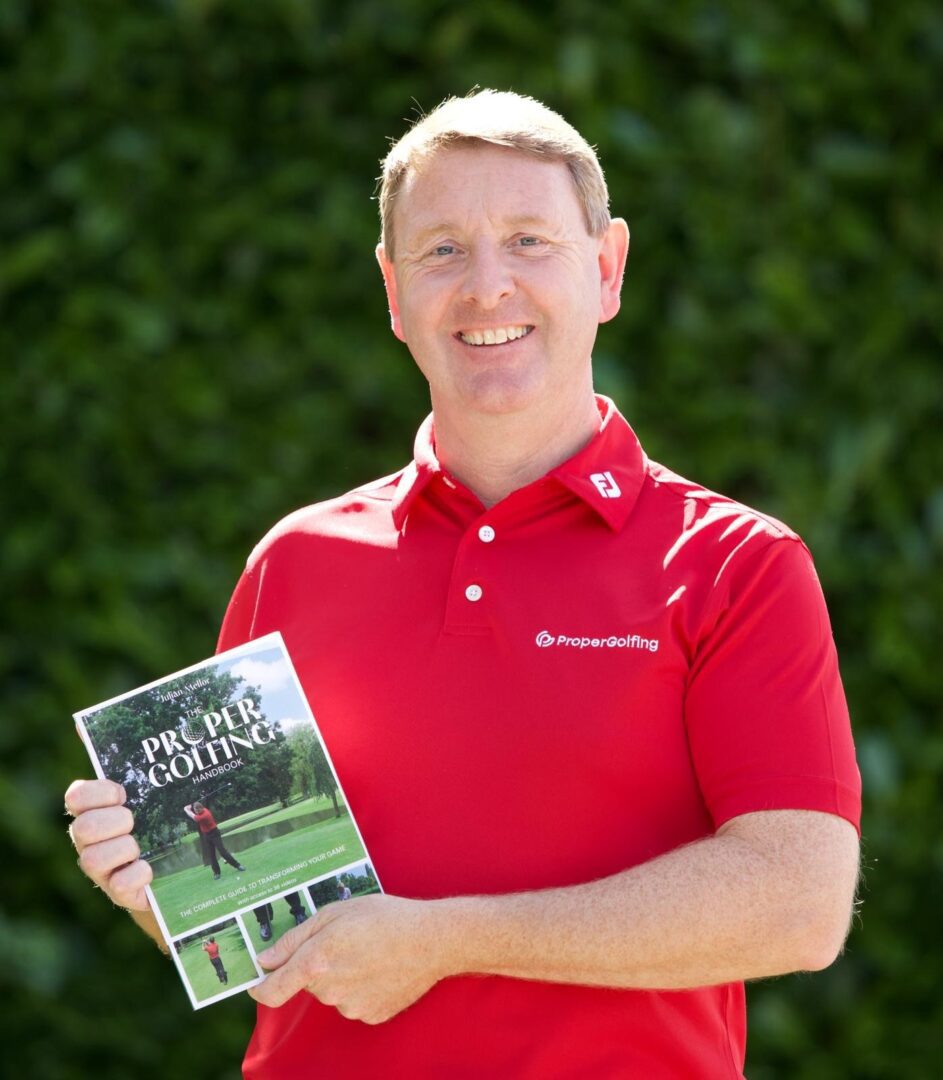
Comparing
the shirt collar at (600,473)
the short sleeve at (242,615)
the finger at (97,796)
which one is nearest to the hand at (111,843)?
the finger at (97,796)

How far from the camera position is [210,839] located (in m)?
2.10

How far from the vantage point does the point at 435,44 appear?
148 inches

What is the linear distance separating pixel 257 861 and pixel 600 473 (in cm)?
67

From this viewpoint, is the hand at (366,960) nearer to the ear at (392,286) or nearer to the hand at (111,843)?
the hand at (111,843)

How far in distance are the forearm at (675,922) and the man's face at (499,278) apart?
665mm

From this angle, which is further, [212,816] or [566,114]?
[566,114]

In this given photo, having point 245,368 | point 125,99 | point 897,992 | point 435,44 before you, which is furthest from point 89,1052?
point 435,44

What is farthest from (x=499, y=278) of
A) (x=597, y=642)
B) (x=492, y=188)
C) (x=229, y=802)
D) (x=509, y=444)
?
(x=229, y=802)

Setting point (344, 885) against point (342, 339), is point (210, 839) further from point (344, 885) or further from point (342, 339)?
point (342, 339)

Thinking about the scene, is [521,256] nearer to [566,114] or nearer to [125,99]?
[566,114]

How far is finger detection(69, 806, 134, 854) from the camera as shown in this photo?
2.09 metres

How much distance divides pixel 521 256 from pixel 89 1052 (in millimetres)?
2348

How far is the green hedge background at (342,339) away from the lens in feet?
12.3

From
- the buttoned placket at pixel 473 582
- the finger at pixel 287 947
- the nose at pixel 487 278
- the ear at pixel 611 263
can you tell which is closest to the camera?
the finger at pixel 287 947
